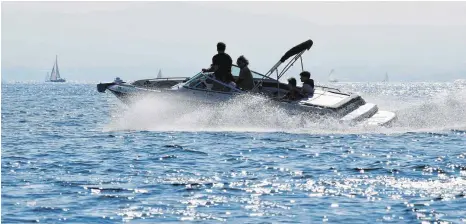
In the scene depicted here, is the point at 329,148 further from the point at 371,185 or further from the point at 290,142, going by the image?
the point at 371,185

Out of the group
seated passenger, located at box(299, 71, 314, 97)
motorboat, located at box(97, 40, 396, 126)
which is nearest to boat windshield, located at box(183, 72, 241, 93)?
motorboat, located at box(97, 40, 396, 126)

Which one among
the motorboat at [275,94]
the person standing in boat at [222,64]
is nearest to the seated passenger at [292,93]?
the motorboat at [275,94]

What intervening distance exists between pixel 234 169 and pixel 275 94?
33.5ft

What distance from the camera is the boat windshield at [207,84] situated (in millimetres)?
25031

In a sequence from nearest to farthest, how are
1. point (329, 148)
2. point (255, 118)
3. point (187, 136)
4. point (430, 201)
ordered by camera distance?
point (430, 201)
point (329, 148)
point (187, 136)
point (255, 118)

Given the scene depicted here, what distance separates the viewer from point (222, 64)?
2503cm

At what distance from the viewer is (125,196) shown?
1334cm

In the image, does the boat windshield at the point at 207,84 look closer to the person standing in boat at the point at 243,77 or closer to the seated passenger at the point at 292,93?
the person standing in boat at the point at 243,77

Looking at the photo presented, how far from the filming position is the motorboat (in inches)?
967

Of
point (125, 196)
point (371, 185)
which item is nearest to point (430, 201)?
point (371, 185)

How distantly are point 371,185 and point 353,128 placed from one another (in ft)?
33.2

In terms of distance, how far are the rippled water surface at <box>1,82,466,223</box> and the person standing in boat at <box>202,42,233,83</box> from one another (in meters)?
0.95

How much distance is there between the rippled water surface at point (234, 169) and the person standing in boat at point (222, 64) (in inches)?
37.5

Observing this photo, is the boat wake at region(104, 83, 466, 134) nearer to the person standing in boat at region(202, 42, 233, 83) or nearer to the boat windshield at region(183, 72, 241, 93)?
the boat windshield at region(183, 72, 241, 93)
